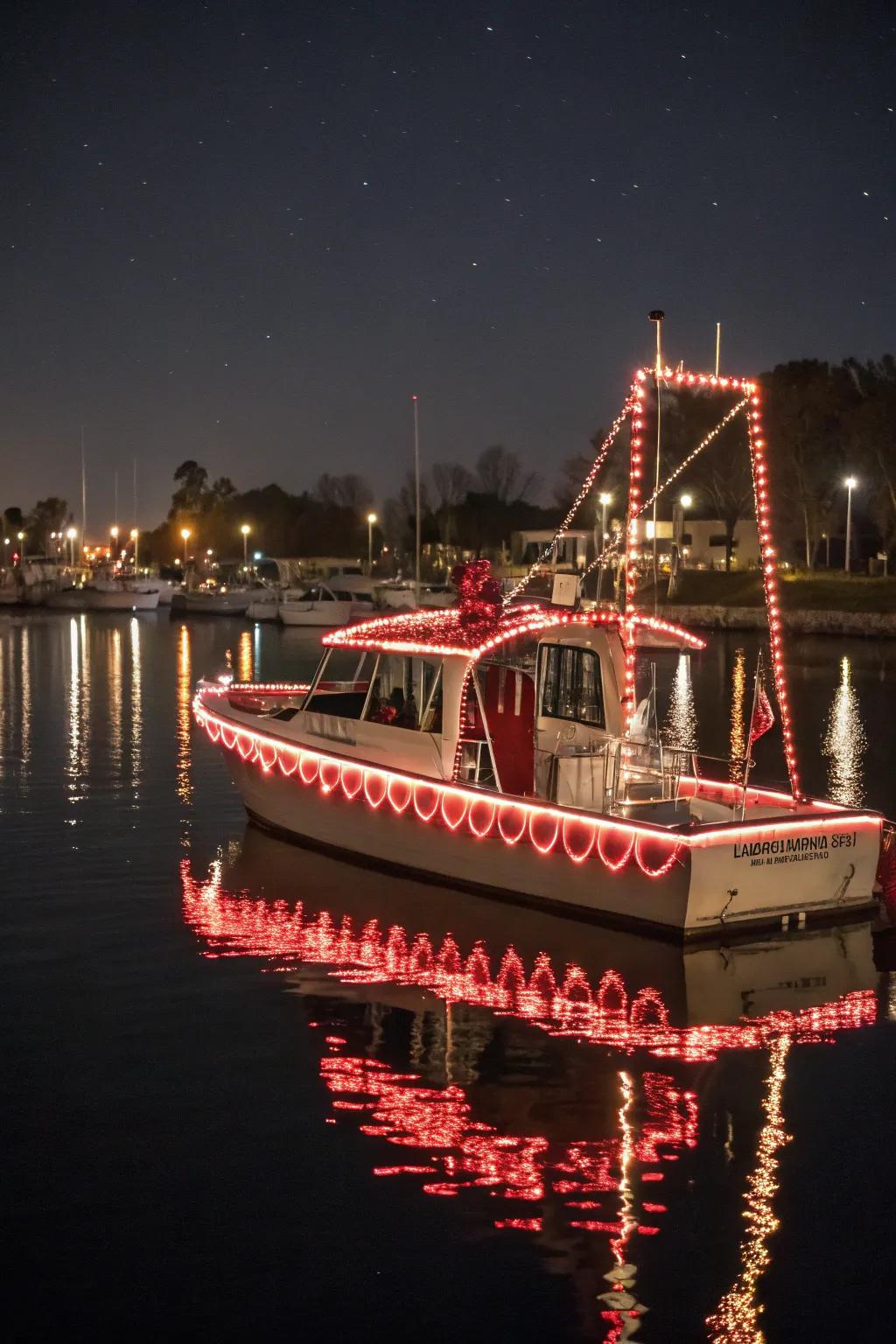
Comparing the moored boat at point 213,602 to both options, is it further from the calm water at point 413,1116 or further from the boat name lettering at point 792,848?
the boat name lettering at point 792,848

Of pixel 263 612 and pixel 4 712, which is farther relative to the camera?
pixel 263 612

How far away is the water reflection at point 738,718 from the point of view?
18102 millimetres

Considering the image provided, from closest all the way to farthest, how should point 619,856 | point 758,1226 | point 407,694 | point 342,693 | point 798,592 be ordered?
point 758,1226 → point 619,856 → point 407,694 → point 342,693 → point 798,592

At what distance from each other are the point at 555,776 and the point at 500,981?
2999 mm

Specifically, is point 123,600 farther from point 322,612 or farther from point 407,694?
point 407,694

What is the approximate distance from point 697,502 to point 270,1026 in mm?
87566

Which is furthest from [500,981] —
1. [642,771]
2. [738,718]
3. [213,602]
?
[213,602]

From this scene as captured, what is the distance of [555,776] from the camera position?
14000 mm

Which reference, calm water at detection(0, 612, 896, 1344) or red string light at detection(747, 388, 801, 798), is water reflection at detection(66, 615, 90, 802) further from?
red string light at detection(747, 388, 801, 798)

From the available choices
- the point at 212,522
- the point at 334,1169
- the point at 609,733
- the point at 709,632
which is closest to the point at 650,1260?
the point at 334,1169

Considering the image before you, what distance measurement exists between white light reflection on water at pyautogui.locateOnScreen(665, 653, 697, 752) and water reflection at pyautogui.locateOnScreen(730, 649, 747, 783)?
795mm

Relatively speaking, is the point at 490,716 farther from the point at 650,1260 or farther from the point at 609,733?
the point at 650,1260

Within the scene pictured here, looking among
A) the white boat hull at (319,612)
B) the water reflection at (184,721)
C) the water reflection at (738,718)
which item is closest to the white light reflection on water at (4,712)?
the water reflection at (184,721)

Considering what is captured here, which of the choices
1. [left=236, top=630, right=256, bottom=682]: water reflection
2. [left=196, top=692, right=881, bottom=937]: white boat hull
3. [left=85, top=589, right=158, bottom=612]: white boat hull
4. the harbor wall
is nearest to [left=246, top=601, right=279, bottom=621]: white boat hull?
[left=85, top=589, right=158, bottom=612]: white boat hull
